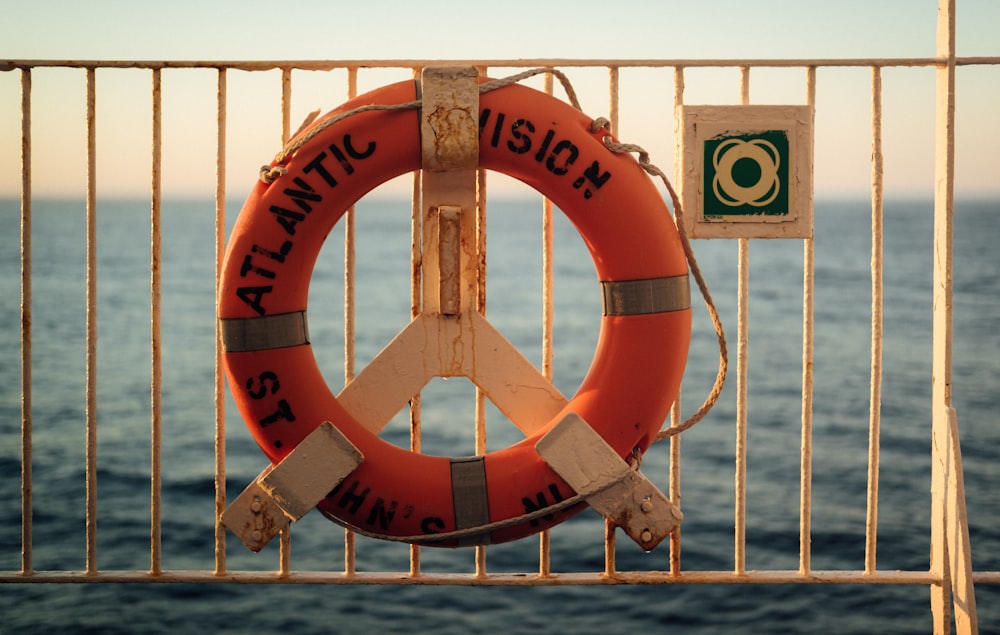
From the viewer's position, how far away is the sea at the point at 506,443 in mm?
3533

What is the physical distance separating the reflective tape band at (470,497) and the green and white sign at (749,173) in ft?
2.36

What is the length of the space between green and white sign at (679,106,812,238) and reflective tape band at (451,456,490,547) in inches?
28.3

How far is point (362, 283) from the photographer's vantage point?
15.7 meters

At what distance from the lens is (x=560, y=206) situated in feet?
7.46

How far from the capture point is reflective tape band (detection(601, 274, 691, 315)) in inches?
88.6

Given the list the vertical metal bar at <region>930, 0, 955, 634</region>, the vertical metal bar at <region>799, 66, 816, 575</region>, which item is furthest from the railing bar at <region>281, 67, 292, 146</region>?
the vertical metal bar at <region>930, 0, 955, 634</region>


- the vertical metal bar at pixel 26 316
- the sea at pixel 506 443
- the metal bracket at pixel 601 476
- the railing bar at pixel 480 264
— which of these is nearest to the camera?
the metal bracket at pixel 601 476

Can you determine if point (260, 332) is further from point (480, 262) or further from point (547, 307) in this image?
point (547, 307)

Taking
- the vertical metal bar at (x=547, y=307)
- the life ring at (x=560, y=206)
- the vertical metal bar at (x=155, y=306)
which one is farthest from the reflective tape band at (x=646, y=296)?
the vertical metal bar at (x=155, y=306)

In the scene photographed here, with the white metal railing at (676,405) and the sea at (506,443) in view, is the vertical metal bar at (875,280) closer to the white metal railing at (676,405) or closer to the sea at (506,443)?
the white metal railing at (676,405)

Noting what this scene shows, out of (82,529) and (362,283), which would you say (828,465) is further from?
(362,283)

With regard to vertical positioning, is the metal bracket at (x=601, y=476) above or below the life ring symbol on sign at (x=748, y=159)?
below

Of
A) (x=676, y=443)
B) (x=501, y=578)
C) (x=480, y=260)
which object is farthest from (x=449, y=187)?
(x=501, y=578)

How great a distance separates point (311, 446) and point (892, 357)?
29.1ft
